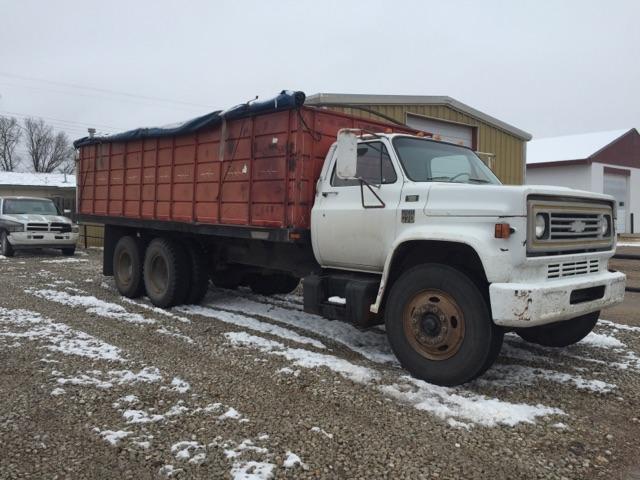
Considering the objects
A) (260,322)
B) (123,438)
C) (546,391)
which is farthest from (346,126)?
(123,438)

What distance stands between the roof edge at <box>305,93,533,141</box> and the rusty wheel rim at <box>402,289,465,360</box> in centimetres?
856

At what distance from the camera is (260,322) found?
7055mm

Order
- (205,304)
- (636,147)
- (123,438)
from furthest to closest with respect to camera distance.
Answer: (636,147)
(205,304)
(123,438)

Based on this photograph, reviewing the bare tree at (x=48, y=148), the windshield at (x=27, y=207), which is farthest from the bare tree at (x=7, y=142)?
the windshield at (x=27, y=207)

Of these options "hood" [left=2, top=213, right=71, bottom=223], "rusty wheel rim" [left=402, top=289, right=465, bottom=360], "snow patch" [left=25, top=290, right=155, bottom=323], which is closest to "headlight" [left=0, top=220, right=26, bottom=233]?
"hood" [left=2, top=213, right=71, bottom=223]

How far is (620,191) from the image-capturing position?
27516mm

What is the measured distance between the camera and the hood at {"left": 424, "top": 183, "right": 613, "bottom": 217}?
4.30 metres

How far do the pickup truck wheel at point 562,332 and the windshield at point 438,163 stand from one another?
162 centimetres

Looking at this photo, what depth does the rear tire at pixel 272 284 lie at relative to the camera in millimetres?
9016

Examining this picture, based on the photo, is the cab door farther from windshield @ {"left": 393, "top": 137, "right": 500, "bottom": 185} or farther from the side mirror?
the side mirror

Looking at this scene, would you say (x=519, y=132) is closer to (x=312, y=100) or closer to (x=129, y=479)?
(x=312, y=100)

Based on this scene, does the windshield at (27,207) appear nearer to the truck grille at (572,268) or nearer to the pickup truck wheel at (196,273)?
the pickup truck wheel at (196,273)

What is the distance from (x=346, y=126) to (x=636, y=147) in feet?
90.5

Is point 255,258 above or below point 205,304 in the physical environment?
above
